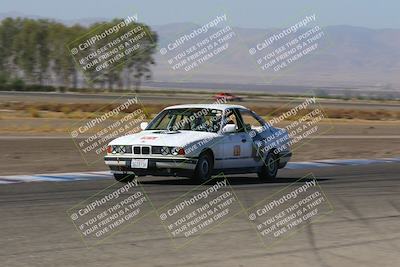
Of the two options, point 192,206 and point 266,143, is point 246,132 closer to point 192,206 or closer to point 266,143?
point 266,143

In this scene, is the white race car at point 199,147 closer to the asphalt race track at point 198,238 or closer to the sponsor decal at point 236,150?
the sponsor decal at point 236,150

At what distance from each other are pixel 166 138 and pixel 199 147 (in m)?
0.56

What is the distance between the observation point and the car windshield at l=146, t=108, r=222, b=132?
1397cm

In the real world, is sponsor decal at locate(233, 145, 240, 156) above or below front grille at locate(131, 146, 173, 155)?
below

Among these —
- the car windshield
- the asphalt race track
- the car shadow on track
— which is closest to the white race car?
the car windshield

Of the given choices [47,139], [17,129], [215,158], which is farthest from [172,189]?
[17,129]

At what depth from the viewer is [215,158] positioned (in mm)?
13734

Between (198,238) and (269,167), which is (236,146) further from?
(198,238)

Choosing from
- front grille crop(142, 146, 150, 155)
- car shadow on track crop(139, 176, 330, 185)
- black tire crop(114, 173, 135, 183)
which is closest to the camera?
front grille crop(142, 146, 150, 155)

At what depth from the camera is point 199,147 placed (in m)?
13.3

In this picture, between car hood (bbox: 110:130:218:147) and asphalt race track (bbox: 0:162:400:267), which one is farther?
car hood (bbox: 110:130:218:147)

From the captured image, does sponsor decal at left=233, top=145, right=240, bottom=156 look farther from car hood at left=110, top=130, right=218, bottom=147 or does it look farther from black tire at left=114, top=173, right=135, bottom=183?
black tire at left=114, top=173, right=135, bottom=183

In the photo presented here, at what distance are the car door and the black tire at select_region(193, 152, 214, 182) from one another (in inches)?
13.2

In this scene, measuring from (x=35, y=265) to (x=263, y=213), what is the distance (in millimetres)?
4213
